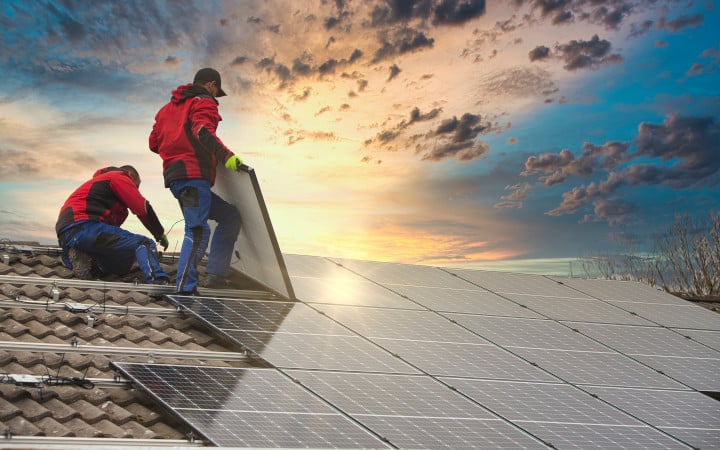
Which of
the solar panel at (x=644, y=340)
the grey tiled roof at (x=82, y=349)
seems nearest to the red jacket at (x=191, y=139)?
the grey tiled roof at (x=82, y=349)

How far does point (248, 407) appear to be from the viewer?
6.87 m

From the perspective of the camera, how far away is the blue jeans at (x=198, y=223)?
9844 millimetres

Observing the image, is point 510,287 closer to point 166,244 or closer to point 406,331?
point 406,331

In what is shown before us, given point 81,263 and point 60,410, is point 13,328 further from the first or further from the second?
point 81,263

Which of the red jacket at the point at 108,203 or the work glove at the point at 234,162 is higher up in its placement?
the work glove at the point at 234,162

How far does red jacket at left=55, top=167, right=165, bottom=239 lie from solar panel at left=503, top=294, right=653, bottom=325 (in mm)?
5606

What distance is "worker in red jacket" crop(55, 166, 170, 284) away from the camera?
1030 centimetres

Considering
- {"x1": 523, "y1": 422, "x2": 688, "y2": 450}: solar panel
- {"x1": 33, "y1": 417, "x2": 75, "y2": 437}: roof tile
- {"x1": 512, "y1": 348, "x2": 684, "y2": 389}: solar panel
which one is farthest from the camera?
{"x1": 512, "y1": 348, "x2": 684, "y2": 389}: solar panel

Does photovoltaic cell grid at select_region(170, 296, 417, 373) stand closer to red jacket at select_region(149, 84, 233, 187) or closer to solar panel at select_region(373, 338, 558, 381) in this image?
solar panel at select_region(373, 338, 558, 381)

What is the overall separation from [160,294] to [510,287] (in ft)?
19.2

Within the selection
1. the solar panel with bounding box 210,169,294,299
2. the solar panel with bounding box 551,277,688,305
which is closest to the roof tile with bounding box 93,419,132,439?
the solar panel with bounding box 210,169,294,299

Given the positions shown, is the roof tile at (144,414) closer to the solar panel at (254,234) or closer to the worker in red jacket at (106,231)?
the solar panel at (254,234)

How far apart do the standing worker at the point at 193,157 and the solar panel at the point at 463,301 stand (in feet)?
9.37

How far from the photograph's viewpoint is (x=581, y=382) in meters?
8.92
